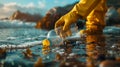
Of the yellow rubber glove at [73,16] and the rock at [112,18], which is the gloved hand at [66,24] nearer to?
the yellow rubber glove at [73,16]

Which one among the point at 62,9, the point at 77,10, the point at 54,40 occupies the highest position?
the point at 62,9

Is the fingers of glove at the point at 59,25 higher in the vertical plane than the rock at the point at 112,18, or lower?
lower

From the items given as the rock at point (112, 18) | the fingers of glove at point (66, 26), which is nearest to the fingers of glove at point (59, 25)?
the fingers of glove at point (66, 26)

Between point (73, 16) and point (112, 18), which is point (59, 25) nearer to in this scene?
point (73, 16)

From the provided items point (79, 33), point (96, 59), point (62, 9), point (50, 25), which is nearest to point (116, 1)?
point (62, 9)

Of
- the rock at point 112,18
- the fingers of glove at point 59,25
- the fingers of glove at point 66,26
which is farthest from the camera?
the rock at point 112,18

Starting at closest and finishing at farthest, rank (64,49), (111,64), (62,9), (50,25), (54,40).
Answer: (111,64)
(64,49)
(54,40)
(50,25)
(62,9)

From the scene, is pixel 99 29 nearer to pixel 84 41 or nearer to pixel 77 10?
pixel 84 41

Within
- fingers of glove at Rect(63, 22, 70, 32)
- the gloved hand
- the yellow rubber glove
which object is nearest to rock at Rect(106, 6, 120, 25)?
the yellow rubber glove
